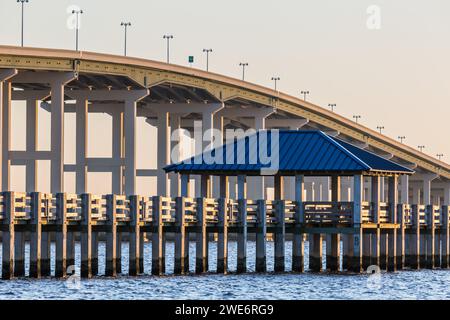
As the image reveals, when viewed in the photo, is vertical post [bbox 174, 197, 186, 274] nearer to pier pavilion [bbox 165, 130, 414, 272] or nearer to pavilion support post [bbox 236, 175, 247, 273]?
pier pavilion [bbox 165, 130, 414, 272]

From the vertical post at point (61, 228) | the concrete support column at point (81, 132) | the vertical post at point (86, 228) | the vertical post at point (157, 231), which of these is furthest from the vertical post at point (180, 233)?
the concrete support column at point (81, 132)

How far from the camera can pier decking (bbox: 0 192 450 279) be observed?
57.2 meters

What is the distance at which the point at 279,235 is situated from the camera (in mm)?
65562

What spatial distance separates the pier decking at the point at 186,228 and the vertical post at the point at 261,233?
0.04 m

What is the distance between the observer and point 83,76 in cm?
11038

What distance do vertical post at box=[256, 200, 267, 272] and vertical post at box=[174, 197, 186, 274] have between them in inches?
121

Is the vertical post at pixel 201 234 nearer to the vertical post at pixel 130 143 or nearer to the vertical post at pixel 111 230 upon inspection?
the vertical post at pixel 111 230

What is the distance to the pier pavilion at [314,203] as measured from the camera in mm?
65875

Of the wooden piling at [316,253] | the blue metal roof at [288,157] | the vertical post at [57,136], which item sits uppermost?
the vertical post at [57,136]

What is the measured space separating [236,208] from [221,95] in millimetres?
57974

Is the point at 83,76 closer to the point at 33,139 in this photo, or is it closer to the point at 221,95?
the point at 33,139

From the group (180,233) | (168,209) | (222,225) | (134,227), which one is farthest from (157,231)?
(222,225)

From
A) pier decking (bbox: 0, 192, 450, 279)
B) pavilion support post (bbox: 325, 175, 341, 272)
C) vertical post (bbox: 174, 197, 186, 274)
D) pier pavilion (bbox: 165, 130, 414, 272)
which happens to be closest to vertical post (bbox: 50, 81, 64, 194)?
pier pavilion (bbox: 165, 130, 414, 272)
